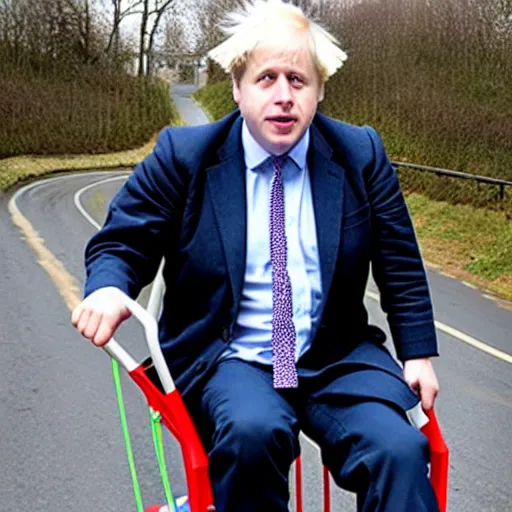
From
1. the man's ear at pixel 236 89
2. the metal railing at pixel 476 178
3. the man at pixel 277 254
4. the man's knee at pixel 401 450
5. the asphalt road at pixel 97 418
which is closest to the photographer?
the man's knee at pixel 401 450

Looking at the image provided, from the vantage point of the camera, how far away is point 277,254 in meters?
2.45

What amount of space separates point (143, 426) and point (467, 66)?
59.1 ft

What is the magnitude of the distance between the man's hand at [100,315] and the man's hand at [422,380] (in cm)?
74

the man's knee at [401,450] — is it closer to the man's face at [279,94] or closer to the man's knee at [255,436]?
the man's knee at [255,436]

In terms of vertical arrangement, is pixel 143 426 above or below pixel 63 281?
above

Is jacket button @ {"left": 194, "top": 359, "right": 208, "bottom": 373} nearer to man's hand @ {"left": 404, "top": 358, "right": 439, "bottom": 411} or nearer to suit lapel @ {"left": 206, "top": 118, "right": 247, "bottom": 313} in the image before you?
suit lapel @ {"left": 206, "top": 118, "right": 247, "bottom": 313}

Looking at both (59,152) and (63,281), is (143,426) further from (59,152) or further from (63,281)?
(59,152)

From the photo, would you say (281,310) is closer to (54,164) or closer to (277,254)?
(277,254)

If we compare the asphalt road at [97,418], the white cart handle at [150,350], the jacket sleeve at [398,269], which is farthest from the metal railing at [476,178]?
the white cart handle at [150,350]

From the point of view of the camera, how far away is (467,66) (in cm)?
2166

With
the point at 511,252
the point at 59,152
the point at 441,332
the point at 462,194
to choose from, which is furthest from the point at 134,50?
the point at 441,332

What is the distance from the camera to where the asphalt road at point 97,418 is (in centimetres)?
432

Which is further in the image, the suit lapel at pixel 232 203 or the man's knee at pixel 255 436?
the suit lapel at pixel 232 203

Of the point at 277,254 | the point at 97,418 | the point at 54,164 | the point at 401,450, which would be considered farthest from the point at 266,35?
the point at 54,164
